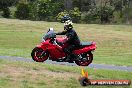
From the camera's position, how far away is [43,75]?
1409cm

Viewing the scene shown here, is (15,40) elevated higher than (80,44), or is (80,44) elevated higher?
(80,44)

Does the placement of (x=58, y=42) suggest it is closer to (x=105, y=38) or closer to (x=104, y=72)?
(x=104, y=72)

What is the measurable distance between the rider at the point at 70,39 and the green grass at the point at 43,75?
19.0 inches

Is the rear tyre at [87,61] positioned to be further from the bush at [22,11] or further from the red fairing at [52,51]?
the bush at [22,11]

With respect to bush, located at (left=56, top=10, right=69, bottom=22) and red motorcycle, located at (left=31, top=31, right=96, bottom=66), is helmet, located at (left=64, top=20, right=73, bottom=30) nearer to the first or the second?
red motorcycle, located at (left=31, top=31, right=96, bottom=66)

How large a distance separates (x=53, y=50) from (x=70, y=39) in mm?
763

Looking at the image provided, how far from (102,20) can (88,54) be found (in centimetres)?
4068

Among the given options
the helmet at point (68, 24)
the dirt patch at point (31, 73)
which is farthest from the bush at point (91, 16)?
the dirt patch at point (31, 73)

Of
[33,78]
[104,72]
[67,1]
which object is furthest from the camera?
[67,1]

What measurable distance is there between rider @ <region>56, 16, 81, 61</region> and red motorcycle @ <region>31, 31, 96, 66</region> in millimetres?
125

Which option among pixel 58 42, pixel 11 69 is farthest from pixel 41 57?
pixel 11 69

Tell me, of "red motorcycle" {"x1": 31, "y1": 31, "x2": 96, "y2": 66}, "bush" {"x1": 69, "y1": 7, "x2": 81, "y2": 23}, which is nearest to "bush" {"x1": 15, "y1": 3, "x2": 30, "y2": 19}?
"bush" {"x1": 69, "y1": 7, "x2": 81, "y2": 23}

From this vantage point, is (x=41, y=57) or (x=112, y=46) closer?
(x=41, y=57)

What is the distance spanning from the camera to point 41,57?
16094 mm
